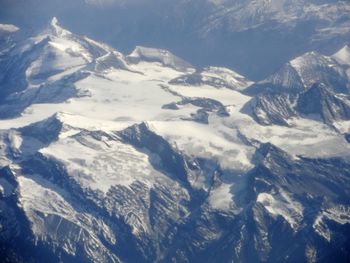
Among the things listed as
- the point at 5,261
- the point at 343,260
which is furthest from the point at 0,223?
the point at 5,261

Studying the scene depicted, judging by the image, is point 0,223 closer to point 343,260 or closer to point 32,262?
point 32,262

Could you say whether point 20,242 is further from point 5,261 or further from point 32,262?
point 5,261

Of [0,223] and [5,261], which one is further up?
[5,261]

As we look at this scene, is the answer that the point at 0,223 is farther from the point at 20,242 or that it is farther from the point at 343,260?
the point at 343,260

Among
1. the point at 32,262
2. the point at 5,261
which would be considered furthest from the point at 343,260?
the point at 5,261

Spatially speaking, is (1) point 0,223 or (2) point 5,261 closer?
(2) point 5,261

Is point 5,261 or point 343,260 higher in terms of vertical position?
point 5,261

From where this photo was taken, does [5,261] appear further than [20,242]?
No

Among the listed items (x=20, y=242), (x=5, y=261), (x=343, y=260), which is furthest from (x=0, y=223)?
(x=5, y=261)
